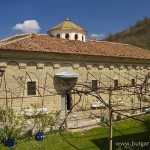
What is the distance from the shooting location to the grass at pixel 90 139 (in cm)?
1580

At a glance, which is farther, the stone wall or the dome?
the dome

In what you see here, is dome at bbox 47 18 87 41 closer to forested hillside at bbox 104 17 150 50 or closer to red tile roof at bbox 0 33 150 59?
red tile roof at bbox 0 33 150 59

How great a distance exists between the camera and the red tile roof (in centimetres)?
2152

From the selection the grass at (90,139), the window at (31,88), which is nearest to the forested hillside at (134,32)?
the window at (31,88)

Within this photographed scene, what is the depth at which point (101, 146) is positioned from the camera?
627 inches

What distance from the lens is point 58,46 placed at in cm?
2414

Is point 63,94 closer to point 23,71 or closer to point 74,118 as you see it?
point 74,118

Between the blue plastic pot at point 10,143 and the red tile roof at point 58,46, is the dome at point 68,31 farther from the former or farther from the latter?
the blue plastic pot at point 10,143

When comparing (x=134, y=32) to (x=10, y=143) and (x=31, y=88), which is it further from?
(x=10, y=143)

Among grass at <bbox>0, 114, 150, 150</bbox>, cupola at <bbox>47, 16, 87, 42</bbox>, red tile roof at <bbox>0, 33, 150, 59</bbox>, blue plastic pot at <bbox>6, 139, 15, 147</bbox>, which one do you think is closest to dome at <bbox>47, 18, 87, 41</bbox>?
cupola at <bbox>47, 16, 87, 42</bbox>

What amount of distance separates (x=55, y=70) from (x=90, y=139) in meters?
7.78

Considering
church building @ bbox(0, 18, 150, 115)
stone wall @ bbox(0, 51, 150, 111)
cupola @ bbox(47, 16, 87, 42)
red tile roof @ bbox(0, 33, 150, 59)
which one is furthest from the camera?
cupola @ bbox(47, 16, 87, 42)

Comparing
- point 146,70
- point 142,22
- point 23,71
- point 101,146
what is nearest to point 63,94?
point 23,71

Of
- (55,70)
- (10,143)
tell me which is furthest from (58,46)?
(10,143)
